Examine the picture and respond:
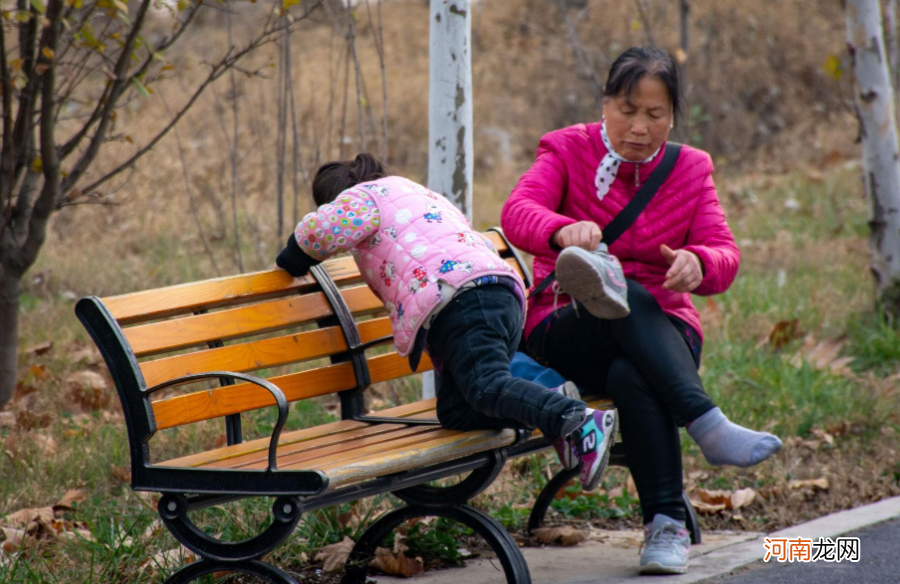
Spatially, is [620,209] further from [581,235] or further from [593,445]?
[593,445]

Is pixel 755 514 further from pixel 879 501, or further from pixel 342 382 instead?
pixel 342 382

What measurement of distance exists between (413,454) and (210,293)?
2.58 ft

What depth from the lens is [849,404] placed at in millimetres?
4809

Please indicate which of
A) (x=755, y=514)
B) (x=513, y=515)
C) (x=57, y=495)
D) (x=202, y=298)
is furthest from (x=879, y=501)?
(x=57, y=495)

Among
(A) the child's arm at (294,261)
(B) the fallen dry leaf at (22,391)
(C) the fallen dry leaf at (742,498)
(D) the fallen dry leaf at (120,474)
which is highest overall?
(A) the child's arm at (294,261)

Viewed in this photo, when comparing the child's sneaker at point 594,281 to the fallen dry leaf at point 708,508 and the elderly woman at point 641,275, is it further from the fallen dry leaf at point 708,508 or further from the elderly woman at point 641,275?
the fallen dry leaf at point 708,508

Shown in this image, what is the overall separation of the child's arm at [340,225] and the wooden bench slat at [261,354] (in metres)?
0.30

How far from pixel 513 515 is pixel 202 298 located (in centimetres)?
146

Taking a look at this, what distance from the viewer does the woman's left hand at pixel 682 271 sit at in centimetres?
297

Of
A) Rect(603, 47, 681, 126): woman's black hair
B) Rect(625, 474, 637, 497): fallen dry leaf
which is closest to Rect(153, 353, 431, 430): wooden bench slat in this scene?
Rect(603, 47, 681, 126): woman's black hair

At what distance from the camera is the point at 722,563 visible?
3.23 metres

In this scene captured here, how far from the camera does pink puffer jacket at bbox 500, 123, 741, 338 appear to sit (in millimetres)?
3219

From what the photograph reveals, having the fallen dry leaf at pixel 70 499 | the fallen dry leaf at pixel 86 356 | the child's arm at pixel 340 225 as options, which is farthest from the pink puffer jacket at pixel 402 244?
the fallen dry leaf at pixel 86 356

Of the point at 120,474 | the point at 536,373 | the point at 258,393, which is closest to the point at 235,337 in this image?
the point at 258,393
